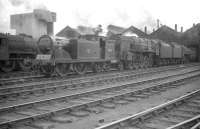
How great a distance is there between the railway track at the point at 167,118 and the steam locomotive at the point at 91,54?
8.40 meters

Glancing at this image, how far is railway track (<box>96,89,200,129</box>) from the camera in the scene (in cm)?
517

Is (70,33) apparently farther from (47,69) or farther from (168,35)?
(47,69)

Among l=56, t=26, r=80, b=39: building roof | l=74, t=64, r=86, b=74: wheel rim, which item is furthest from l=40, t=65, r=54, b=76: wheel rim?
l=56, t=26, r=80, b=39: building roof

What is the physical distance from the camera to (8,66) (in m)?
18.3

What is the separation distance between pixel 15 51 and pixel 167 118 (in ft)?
49.6

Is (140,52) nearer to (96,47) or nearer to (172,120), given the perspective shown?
(96,47)

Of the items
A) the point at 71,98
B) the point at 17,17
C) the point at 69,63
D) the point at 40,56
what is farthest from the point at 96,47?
the point at 17,17

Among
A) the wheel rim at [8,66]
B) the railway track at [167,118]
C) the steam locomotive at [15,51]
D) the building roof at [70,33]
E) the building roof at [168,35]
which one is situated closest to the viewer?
the railway track at [167,118]

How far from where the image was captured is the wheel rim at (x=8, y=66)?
17611 millimetres

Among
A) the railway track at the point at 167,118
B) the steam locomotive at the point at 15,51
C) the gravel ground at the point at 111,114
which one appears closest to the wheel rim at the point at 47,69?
the steam locomotive at the point at 15,51

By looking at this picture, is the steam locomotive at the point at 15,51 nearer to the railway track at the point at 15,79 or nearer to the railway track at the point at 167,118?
the railway track at the point at 15,79

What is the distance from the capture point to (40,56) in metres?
14.1

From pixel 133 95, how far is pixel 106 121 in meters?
3.39

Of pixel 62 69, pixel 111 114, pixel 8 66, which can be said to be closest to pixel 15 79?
pixel 62 69
